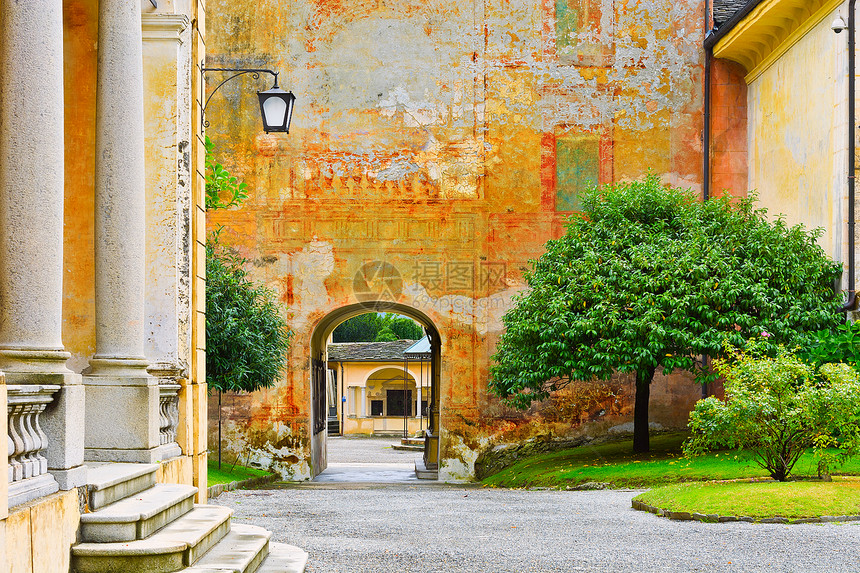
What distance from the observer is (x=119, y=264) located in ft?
25.7

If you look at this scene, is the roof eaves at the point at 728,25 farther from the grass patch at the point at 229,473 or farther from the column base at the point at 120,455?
the column base at the point at 120,455

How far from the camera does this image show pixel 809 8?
63.0ft

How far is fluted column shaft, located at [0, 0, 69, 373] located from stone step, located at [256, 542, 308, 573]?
1.96 m

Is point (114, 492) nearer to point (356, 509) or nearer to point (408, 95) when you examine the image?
point (356, 509)

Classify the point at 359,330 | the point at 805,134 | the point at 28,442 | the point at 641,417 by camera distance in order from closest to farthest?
the point at 28,442 → the point at 641,417 → the point at 805,134 → the point at 359,330

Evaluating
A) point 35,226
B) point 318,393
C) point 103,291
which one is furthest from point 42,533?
point 318,393

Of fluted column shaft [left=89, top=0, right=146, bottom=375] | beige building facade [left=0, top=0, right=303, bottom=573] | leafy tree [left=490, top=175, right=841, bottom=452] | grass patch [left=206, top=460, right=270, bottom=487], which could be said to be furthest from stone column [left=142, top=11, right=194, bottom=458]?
leafy tree [left=490, top=175, right=841, bottom=452]

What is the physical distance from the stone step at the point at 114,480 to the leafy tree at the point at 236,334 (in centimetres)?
1067

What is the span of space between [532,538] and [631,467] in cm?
801

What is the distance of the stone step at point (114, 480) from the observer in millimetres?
6164

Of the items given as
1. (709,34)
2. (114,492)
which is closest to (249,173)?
→ (709,34)

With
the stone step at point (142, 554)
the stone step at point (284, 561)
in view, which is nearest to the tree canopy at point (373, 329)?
the stone step at point (284, 561)

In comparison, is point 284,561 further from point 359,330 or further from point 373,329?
point 359,330

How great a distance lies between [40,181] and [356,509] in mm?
7957
